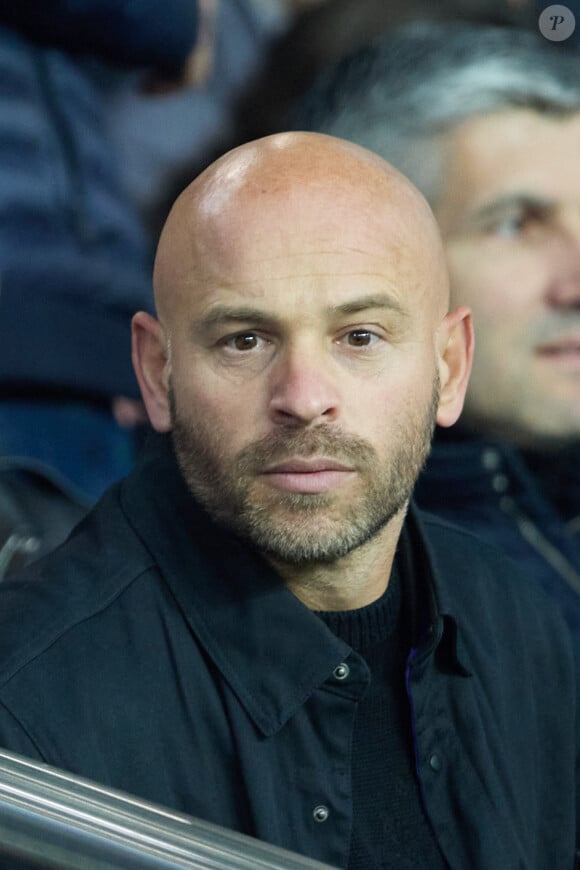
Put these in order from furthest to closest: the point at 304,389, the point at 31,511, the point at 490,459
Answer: the point at 490,459, the point at 31,511, the point at 304,389

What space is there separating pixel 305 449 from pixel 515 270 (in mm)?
706

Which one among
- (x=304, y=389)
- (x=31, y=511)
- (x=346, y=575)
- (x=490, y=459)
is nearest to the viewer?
(x=304, y=389)

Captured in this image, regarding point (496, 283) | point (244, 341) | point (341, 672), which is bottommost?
point (341, 672)

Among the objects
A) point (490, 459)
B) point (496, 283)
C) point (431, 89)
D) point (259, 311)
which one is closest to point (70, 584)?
point (259, 311)

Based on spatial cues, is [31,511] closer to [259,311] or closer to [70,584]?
[70,584]

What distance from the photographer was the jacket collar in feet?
2.91

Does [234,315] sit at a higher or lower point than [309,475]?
higher

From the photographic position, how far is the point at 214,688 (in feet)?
2.92

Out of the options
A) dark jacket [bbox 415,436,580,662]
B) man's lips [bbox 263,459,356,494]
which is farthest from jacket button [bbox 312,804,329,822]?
dark jacket [bbox 415,436,580,662]

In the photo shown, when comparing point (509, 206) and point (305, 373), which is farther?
point (509, 206)

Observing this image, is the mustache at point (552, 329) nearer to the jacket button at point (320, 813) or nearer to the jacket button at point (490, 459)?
the jacket button at point (490, 459)

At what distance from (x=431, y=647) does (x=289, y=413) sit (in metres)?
0.24

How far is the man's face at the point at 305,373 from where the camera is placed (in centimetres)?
85

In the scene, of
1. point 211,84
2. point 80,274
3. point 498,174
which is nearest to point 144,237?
point 80,274
